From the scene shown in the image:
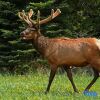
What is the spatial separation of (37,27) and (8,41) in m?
6.65

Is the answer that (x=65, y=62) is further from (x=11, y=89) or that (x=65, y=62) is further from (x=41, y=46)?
(x=11, y=89)

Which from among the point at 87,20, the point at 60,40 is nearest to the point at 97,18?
the point at 87,20

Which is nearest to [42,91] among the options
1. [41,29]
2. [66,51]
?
[66,51]

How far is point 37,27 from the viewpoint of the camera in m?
11.9

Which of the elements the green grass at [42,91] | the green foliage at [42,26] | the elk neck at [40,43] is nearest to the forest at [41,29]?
the green foliage at [42,26]

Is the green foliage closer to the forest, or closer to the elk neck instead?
the forest

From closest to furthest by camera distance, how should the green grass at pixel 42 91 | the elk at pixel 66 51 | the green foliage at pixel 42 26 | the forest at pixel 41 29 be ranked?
the green grass at pixel 42 91 → the elk at pixel 66 51 → the forest at pixel 41 29 → the green foliage at pixel 42 26

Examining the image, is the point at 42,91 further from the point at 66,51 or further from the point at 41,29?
the point at 41,29

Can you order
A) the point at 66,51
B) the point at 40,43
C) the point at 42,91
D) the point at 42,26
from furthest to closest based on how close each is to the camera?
the point at 42,26 < the point at 40,43 < the point at 42,91 < the point at 66,51

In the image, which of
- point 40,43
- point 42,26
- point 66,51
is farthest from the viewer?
point 42,26

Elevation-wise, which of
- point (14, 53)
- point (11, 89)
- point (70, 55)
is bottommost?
point (14, 53)

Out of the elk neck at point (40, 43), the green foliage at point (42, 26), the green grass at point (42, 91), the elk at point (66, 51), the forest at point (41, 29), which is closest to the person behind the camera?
the green grass at point (42, 91)

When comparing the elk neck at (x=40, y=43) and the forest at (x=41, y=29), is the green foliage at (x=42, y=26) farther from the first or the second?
the elk neck at (x=40, y=43)

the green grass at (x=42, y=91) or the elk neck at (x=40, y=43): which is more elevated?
the elk neck at (x=40, y=43)
